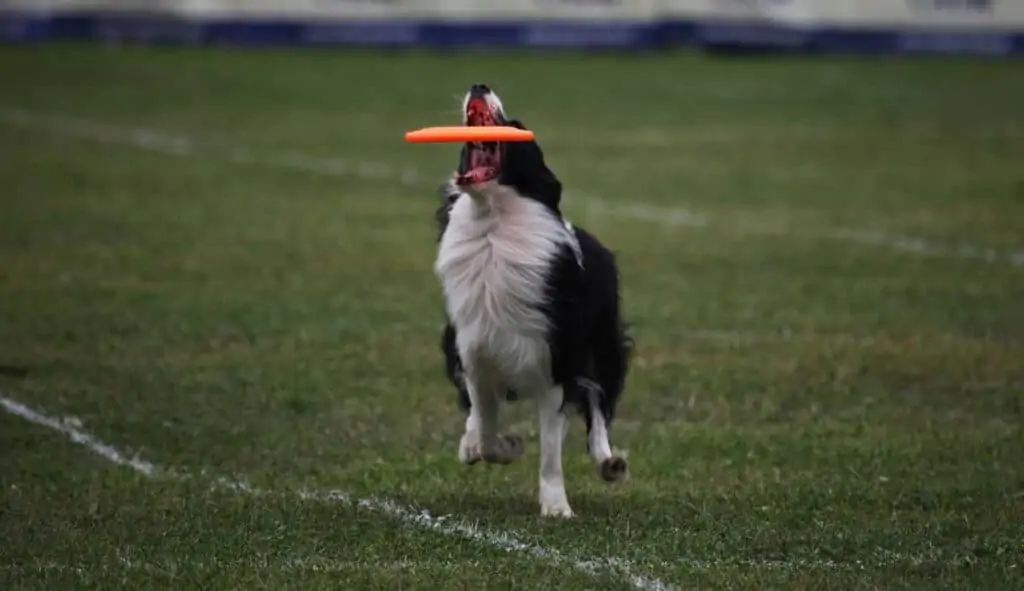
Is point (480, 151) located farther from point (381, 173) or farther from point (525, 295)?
point (381, 173)

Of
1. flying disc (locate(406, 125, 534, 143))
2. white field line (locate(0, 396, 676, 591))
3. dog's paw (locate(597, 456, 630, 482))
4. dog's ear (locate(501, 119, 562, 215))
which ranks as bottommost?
white field line (locate(0, 396, 676, 591))

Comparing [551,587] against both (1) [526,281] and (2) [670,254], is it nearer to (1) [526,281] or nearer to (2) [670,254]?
(1) [526,281]

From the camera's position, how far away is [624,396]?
10805 mm

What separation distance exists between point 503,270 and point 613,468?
880mm

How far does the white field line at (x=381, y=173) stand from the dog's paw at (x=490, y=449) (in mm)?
8089

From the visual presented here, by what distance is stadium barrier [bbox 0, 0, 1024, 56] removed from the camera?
4288cm

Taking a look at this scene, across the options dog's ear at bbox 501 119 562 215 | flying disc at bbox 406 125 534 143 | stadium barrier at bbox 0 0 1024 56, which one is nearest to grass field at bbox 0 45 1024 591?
dog's ear at bbox 501 119 562 215

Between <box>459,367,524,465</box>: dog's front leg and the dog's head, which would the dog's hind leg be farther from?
the dog's head

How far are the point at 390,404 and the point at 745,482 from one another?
2.46 metres

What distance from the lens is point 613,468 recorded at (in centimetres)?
791

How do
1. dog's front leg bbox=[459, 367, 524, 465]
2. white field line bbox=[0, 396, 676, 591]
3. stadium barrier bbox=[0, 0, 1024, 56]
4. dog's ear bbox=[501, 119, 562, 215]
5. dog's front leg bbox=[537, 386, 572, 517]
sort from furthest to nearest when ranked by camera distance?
stadium barrier bbox=[0, 0, 1024, 56], dog's front leg bbox=[459, 367, 524, 465], dog's front leg bbox=[537, 386, 572, 517], dog's ear bbox=[501, 119, 562, 215], white field line bbox=[0, 396, 676, 591]

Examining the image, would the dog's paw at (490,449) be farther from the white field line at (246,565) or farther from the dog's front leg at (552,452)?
the white field line at (246,565)

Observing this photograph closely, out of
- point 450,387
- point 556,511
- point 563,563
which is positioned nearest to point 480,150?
point 556,511

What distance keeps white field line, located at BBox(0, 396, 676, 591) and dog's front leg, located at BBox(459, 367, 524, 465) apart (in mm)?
314
